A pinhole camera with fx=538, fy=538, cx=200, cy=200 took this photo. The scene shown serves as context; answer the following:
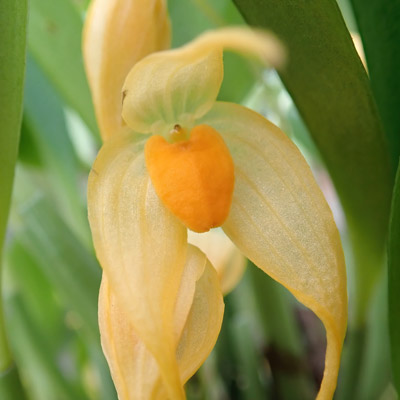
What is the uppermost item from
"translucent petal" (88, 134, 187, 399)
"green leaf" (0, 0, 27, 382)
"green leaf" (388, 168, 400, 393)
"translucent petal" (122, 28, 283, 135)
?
"green leaf" (0, 0, 27, 382)

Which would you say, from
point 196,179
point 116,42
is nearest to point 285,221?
point 196,179

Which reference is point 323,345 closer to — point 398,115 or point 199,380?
point 199,380

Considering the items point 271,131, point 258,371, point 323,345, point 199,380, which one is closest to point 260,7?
point 271,131

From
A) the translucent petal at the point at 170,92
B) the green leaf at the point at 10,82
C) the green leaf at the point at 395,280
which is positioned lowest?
the green leaf at the point at 395,280

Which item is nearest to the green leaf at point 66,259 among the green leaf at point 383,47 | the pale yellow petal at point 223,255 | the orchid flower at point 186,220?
the pale yellow petal at point 223,255

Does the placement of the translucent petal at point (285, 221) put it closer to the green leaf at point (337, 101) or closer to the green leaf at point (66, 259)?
the green leaf at point (337, 101)

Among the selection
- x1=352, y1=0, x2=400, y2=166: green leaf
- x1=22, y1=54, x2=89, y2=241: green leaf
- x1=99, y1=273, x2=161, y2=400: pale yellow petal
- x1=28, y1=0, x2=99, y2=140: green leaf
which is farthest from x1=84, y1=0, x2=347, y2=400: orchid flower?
x1=22, y1=54, x2=89, y2=241: green leaf

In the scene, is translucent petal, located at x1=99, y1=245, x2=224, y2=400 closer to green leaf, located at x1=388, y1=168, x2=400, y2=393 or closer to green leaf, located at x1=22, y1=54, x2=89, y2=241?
green leaf, located at x1=388, y1=168, x2=400, y2=393
